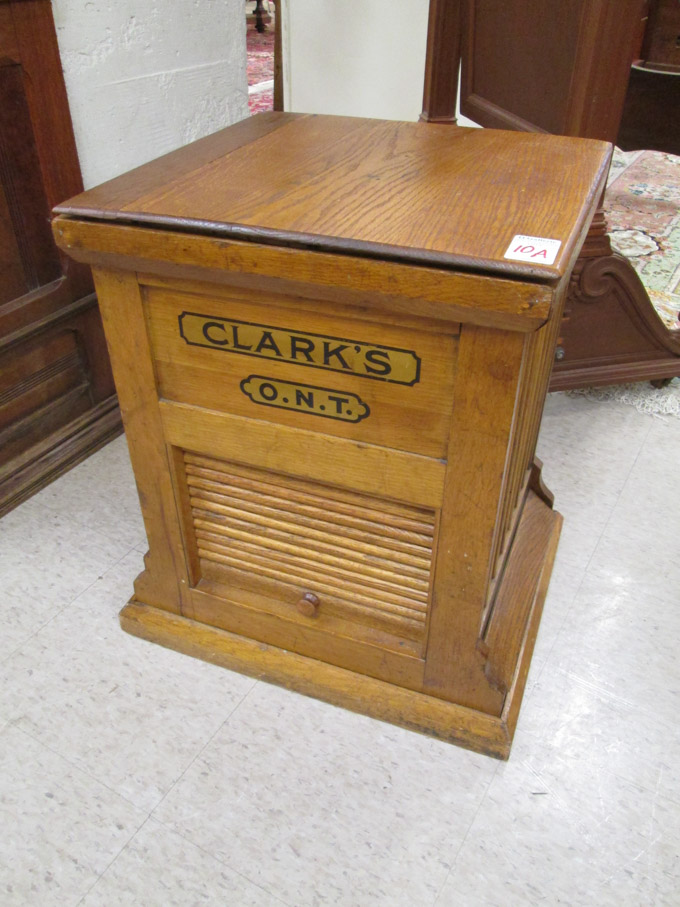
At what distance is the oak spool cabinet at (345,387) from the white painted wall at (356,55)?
2082mm

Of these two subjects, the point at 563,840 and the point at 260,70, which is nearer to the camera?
the point at 563,840

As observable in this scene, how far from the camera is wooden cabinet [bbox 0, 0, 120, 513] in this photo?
1456 mm

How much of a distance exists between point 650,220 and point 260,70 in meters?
3.17

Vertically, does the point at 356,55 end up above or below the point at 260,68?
above

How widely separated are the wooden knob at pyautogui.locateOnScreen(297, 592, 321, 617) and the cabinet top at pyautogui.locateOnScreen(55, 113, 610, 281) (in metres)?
0.57

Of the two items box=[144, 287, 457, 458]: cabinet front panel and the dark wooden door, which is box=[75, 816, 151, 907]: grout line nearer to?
box=[144, 287, 457, 458]: cabinet front panel

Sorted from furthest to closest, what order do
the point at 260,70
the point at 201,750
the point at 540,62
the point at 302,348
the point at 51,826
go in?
the point at 260,70 < the point at 540,62 < the point at 201,750 < the point at 51,826 < the point at 302,348

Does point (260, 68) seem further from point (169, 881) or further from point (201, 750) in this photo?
point (169, 881)

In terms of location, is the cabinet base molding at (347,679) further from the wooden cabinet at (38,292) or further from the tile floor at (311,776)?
the wooden cabinet at (38,292)

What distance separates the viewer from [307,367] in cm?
93

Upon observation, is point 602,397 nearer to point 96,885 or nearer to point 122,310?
point 122,310

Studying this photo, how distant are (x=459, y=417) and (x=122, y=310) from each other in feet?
1.53

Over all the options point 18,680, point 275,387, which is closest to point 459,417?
point 275,387

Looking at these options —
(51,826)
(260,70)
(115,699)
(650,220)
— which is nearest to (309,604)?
(115,699)
